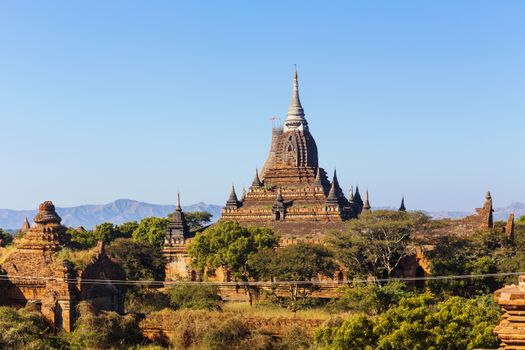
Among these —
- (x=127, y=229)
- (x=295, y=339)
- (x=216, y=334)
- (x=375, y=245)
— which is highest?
(x=127, y=229)

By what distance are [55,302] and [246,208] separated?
38212 mm

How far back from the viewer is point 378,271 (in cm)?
4459

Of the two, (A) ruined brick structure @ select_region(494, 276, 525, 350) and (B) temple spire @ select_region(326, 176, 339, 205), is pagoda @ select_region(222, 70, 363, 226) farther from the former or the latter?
(A) ruined brick structure @ select_region(494, 276, 525, 350)

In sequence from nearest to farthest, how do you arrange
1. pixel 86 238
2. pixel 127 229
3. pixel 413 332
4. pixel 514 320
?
pixel 514 320 → pixel 413 332 → pixel 86 238 → pixel 127 229

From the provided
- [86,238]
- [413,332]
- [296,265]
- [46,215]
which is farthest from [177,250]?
[413,332]

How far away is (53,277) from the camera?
108 feet

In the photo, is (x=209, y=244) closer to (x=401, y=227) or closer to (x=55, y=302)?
(x=401, y=227)

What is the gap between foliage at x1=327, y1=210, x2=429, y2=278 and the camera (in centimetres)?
4438

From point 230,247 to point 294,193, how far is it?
23401 mm

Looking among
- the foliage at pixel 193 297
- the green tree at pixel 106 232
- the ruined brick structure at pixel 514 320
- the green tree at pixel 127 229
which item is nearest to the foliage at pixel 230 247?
the foliage at pixel 193 297

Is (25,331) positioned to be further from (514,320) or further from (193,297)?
(514,320)

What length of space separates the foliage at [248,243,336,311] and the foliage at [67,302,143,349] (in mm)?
11321

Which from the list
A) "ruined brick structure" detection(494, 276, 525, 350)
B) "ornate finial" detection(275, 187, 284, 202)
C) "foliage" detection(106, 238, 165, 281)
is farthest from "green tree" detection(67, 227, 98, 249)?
"ruined brick structure" detection(494, 276, 525, 350)

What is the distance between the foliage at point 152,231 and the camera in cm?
7311
